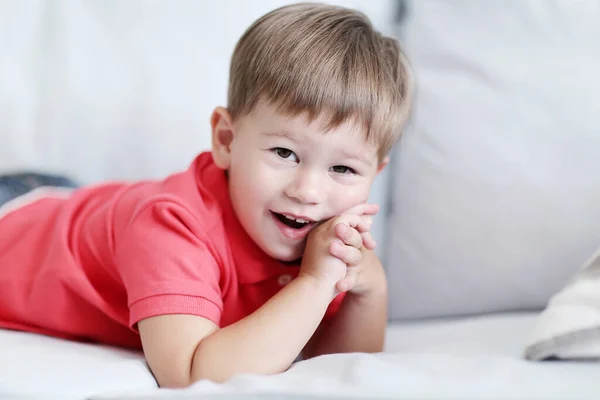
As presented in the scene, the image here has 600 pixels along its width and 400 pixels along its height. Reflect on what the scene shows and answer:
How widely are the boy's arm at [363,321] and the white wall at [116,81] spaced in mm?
329

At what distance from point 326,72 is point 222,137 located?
189mm

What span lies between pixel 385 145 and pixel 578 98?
1.22ft

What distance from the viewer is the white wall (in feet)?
4.09

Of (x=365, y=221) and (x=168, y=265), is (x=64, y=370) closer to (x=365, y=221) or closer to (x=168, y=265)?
(x=168, y=265)

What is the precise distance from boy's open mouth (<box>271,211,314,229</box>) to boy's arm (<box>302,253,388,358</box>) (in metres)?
0.12

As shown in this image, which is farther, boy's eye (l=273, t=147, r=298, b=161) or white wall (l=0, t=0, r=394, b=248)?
white wall (l=0, t=0, r=394, b=248)

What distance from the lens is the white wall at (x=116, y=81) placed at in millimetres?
1248

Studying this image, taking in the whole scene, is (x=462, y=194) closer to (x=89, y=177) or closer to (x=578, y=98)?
(x=578, y=98)

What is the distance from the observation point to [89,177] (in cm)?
128

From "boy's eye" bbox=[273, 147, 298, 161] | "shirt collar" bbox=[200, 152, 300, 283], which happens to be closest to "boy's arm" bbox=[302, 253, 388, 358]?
"shirt collar" bbox=[200, 152, 300, 283]

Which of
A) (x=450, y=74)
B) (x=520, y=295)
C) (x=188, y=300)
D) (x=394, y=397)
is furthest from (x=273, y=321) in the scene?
(x=450, y=74)

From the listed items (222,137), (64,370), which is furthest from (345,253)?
(64,370)

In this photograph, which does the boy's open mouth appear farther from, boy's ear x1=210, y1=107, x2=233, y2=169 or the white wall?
the white wall

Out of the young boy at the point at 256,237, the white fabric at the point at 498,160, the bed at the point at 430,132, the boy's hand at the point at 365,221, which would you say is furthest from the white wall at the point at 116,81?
the boy's hand at the point at 365,221
